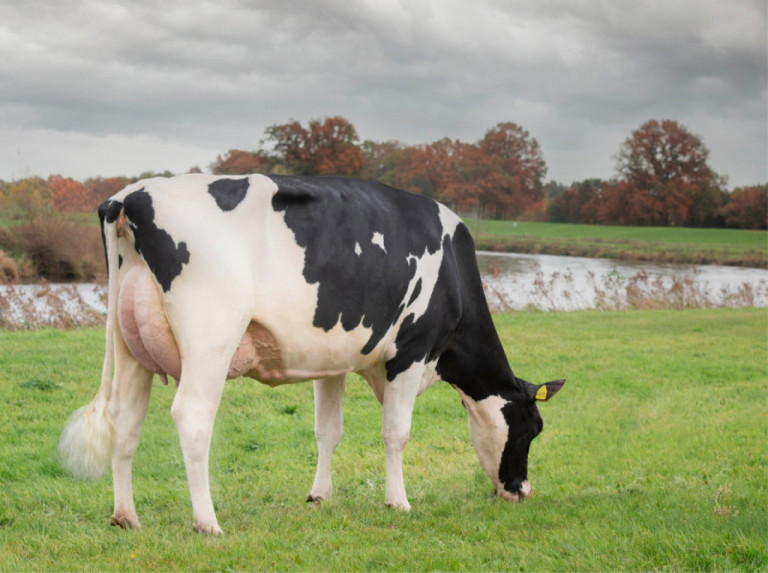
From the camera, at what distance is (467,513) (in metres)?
5.07

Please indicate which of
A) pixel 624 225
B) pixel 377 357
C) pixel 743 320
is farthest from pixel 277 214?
pixel 624 225

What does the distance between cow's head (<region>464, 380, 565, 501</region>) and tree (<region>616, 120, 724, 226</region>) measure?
6170 cm

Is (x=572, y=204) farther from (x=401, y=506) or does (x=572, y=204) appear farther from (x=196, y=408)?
(x=196, y=408)

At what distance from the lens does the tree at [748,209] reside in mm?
59125

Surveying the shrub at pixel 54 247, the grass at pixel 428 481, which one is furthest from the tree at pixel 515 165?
Answer: the grass at pixel 428 481

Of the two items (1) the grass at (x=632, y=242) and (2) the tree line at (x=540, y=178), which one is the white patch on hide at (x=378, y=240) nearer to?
(1) the grass at (x=632, y=242)

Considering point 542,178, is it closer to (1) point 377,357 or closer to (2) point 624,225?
(2) point 624,225

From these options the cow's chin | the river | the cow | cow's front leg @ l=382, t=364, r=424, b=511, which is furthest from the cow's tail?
the river

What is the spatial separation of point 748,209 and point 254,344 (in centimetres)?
6268

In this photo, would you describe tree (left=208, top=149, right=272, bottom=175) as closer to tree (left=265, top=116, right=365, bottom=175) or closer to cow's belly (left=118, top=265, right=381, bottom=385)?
tree (left=265, top=116, right=365, bottom=175)

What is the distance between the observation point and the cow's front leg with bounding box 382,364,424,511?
518 cm

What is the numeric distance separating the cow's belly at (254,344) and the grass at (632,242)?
1498 inches

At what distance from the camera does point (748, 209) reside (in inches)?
2355

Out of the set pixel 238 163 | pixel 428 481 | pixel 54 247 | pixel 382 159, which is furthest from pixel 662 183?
pixel 428 481
